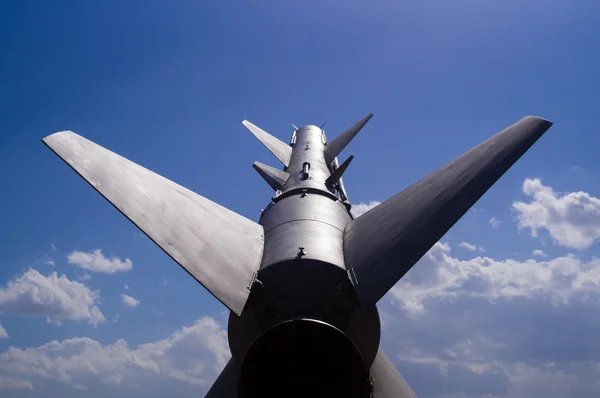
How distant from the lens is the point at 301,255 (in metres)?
6.71

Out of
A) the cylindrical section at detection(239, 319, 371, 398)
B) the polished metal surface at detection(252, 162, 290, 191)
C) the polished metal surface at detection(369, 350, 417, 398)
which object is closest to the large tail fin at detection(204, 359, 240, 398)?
the polished metal surface at detection(369, 350, 417, 398)

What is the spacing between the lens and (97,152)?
22.9ft

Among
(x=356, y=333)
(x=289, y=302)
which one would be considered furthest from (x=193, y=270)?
(x=356, y=333)

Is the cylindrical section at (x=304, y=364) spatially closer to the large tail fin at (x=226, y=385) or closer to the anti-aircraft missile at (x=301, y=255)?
the anti-aircraft missile at (x=301, y=255)

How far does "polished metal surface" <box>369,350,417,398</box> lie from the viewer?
7.80 meters

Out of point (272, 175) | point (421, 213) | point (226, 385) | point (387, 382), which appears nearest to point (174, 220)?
point (226, 385)

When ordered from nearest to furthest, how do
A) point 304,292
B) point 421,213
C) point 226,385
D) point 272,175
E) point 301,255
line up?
point 304,292 < point 301,255 < point 421,213 < point 226,385 < point 272,175

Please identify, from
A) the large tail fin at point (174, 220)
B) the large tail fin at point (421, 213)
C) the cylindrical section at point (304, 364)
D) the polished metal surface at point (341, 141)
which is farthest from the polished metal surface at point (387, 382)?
the polished metal surface at point (341, 141)

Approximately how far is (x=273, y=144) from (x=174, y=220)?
7841 millimetres

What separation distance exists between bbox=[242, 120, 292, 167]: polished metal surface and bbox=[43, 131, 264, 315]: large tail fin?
604 cm

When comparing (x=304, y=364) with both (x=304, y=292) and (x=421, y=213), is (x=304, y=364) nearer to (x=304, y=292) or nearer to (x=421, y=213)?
(x=304, y=292)

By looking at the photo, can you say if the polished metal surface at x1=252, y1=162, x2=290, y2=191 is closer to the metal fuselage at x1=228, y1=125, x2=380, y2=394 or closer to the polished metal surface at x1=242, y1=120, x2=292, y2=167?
the polished metal surface at x1=242, y1=120, x2=292, y2=167

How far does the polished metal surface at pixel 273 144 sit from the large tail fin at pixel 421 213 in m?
5.85

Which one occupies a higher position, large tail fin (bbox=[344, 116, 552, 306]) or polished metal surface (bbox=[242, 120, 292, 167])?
polished metal surface (bbox=[242, 120, 292, 167])
